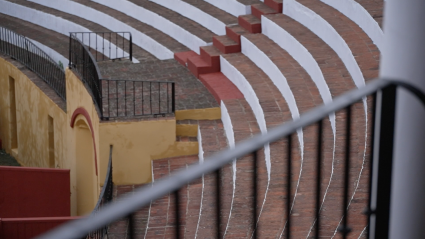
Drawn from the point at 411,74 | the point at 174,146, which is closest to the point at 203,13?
the point at 174,146

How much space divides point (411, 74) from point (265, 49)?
Result: 8.03 m

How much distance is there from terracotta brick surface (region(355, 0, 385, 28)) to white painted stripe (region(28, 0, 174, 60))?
4407mm

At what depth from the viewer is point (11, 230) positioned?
9320mm

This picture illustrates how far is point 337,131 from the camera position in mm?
6512

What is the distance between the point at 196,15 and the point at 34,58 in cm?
373

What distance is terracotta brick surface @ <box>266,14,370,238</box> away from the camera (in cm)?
487

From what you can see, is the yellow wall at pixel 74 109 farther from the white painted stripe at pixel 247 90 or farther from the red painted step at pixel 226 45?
the red painted step at pixel 226 45

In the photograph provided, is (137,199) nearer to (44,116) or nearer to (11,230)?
(11,230)

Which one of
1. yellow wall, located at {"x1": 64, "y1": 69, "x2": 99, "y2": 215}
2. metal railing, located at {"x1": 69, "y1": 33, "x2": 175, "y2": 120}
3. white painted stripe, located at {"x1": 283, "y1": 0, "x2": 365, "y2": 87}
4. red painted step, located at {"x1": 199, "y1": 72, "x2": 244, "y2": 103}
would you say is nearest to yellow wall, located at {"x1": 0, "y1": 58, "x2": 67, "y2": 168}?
yellow wall, located at {"x1": 64, "y1": 69, "x2": 99, "y2": 215}

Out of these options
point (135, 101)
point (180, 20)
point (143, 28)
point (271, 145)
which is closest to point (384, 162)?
point (271, 145)

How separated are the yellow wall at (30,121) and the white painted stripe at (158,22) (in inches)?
102

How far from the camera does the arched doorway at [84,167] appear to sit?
1167 cm

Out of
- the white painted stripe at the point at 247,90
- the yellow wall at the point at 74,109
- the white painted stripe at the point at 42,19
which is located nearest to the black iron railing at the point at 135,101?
the yellow wall at the point at 74,109

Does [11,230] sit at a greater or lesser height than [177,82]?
lesser
